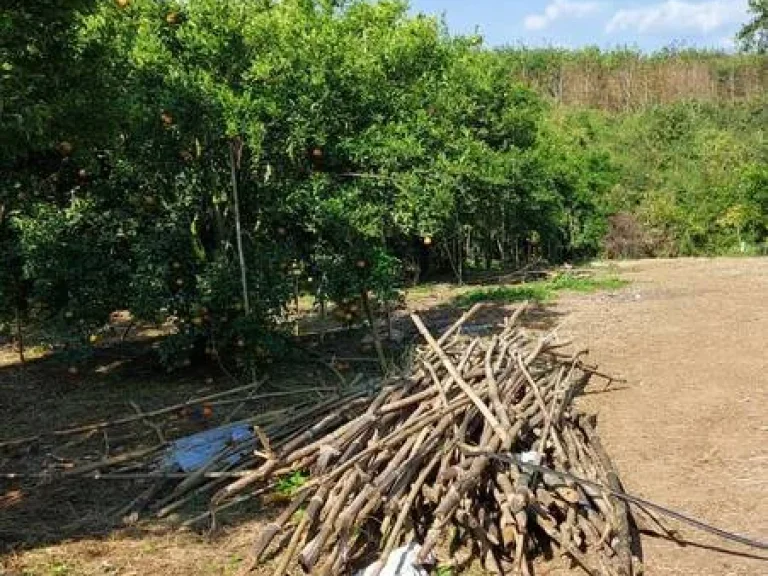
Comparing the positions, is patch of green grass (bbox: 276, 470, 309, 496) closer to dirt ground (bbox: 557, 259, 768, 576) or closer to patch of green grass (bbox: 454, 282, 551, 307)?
dirt ground (bbox: 557, 259, 768, 576)

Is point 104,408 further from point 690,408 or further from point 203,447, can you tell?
point 690,408

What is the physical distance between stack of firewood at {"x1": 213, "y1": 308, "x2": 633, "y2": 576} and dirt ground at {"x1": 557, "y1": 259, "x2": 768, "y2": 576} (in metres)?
0.44

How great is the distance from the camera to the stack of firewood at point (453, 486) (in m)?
4.10

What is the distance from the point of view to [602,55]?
133 feet

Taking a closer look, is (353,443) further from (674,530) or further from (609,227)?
(609,227)

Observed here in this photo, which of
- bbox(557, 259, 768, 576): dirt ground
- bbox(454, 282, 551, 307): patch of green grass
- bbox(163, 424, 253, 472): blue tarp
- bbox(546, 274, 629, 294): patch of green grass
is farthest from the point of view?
bbox(546, 274, 629, 294): patch of green grass

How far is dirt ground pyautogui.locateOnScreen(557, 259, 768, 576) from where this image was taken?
4.62 metres

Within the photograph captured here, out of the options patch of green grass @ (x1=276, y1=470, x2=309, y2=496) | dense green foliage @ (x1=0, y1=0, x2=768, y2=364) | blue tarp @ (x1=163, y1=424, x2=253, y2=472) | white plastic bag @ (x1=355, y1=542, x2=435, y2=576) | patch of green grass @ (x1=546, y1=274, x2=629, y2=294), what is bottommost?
white plastic bag @ (x1=355, y1=542, x2=435, y2=576)

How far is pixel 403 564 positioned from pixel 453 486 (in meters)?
0.44

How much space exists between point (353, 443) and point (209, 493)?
1.07 metres

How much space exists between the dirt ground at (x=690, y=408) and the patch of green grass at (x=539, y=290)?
0.72 m

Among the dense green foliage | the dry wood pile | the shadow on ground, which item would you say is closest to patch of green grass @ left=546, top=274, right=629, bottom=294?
the shadow on ground

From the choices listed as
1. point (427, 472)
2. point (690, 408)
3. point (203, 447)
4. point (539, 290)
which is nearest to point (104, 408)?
point (203, 447)

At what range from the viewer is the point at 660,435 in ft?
20.1
